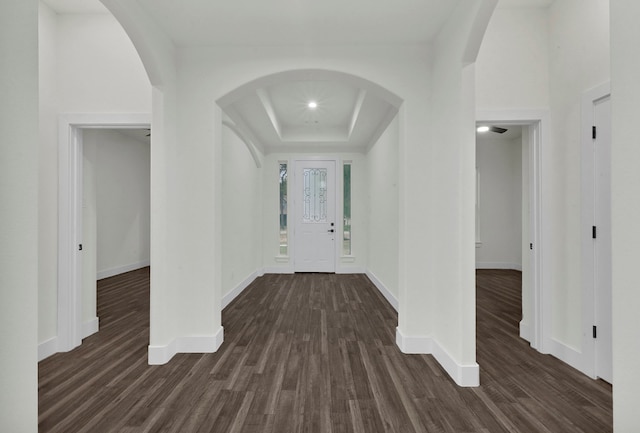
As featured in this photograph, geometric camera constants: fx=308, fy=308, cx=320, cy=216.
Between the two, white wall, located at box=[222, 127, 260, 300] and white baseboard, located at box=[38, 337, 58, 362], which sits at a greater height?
white wall, located at box=[222, 127, 260, 300]

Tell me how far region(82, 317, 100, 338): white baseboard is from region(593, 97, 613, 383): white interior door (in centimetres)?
457

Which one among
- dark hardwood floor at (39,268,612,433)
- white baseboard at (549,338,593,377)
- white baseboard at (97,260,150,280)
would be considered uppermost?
white baseboard at (97,260,150,280)

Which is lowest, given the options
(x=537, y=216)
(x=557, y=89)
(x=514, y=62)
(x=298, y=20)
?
(x=537, y=216)

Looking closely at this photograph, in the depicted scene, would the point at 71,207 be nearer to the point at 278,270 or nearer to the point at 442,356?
the point at 442,356

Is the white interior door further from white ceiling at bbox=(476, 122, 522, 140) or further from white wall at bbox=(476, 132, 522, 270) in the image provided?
white wall at bbox=(476, 132, 522, 270)

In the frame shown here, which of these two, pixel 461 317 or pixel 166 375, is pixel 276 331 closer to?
pixel 166 375

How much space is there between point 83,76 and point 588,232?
4535 millimetres

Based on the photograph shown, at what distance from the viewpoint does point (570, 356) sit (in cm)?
253

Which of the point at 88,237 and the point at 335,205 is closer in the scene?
the point at 88,237

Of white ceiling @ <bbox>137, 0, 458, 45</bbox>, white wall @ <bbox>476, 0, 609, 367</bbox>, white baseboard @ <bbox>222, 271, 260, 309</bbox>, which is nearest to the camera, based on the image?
white ceiling @ <bbox>137, 0, 458, 45</bbox>

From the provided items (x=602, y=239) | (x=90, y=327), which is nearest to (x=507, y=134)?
(x=602, y=239)

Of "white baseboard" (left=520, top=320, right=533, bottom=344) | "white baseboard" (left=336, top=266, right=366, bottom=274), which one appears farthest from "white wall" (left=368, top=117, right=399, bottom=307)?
"white baseboard" (left=520, top=320, right=533, bottom=344)

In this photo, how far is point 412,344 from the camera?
2.76 m

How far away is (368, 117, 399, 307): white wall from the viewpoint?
13.6 feet
